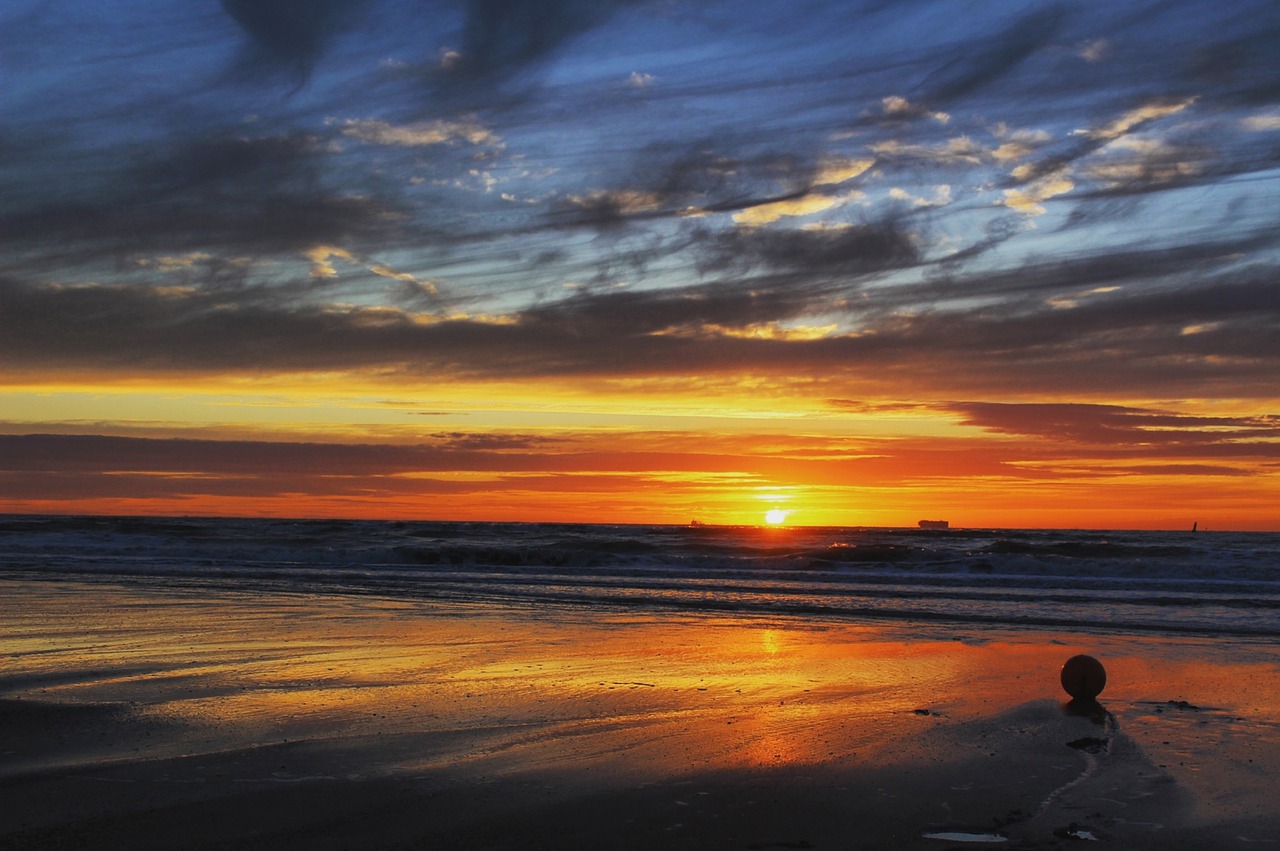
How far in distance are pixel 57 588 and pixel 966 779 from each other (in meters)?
20.1

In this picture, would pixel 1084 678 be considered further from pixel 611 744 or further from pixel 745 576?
pixel 745 576

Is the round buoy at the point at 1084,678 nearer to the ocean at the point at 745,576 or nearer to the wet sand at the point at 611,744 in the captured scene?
the wet sand at the point at 611,744

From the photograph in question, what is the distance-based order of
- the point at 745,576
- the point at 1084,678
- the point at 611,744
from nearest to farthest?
the point at 611,744 < the point at 1084,678 < the point at 745,576

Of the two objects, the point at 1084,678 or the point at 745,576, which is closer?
the point at 1084,678

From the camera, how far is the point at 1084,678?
9.52m

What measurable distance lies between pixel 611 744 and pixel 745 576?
25.2 m

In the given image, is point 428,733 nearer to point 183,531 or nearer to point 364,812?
point 364,812

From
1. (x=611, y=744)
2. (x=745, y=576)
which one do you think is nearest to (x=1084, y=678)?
(x=611, y=744)

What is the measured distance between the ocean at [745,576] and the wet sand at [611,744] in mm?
6242

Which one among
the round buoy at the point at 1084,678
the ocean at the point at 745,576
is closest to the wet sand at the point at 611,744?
the round buoy at the point at 1084,678

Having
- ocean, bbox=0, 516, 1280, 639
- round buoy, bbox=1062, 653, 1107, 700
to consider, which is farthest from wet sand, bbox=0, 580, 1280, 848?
ocean, bbox=0, 516, 1280, 639

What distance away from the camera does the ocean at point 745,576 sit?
1986cm

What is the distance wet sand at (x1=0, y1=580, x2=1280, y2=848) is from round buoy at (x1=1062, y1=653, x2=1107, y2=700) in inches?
11.2

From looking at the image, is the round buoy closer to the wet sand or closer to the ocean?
the wet sand
